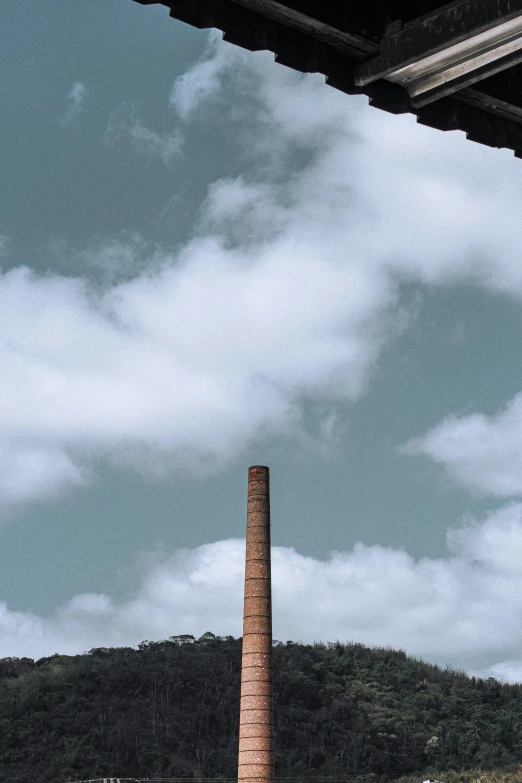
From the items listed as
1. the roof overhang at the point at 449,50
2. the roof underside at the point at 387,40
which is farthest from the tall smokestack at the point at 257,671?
the roof overhang at the point at 449,50

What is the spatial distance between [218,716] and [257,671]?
3978 cm

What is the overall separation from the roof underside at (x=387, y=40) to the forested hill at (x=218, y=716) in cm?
5233

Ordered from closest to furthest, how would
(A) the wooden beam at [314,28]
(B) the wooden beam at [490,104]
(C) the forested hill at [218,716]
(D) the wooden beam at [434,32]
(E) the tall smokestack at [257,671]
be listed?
(D) the wooden beam at [434,32] < (A) the wooden beam at [314,28] < (B) the wooden beam at [490,104] < (E) the tall smokestack at [257,671] < (C) the forested hill at [218,716]

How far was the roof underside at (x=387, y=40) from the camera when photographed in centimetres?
358

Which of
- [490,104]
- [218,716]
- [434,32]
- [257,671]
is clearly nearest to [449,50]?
[434,32]

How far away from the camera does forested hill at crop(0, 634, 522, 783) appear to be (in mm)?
55469

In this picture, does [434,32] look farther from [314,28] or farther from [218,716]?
[218,716]

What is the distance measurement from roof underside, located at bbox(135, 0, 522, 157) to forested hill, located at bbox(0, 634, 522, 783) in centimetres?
5233

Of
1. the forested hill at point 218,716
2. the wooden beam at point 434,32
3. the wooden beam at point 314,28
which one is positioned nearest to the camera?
the wooden beam at point 434,32

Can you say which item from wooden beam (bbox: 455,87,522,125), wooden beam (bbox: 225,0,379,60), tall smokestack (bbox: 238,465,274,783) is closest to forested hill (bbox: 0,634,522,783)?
tall smokestack (bbox: 238,465,274,783)

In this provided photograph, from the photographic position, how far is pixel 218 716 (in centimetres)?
6141

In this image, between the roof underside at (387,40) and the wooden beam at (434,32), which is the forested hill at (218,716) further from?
the wooden beam at (434,32)

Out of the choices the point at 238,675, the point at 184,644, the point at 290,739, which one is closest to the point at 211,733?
the point at 290,739

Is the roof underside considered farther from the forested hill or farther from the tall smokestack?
the forested hill
